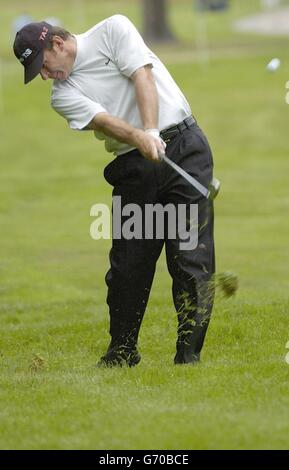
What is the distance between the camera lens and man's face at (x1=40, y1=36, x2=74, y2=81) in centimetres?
770

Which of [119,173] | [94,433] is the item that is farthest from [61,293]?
[94,433]

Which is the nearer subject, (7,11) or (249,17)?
(249,17)

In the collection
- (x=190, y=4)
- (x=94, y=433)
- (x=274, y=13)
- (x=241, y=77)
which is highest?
(x=190, y=4)

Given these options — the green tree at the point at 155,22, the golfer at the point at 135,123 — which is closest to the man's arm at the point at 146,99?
the golfer at the point at 135,123

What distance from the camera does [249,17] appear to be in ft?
182

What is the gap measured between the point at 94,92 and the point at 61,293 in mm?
5609

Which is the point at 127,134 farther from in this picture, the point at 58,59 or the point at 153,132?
the point at 58,59

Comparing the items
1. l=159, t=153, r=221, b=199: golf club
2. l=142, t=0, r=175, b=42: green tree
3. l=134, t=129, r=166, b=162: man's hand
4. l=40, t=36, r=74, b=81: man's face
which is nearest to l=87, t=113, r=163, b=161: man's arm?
l=134, t=129, r=166, b=162: man's hand

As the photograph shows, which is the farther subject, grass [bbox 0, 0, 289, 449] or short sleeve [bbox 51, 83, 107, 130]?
short sleeve [bbox 51, 83, 107, 130]

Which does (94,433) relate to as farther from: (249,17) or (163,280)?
(249,17)

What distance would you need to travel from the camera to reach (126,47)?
761 cm

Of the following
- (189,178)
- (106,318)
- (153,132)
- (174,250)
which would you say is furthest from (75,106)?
(106,318)

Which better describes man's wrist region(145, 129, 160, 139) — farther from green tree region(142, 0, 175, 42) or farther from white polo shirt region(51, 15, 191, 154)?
green tree region(142, 0, 175, 42)

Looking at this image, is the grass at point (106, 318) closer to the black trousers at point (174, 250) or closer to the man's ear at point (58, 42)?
the black trousers at point (174, 250)
